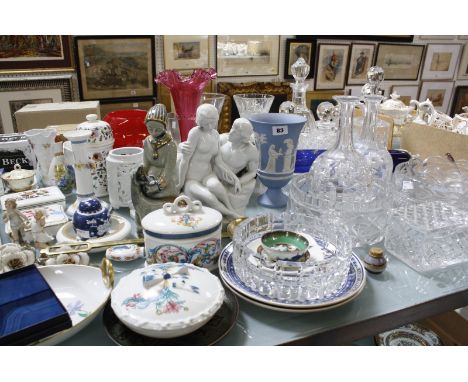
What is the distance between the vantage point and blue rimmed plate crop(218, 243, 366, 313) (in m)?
0.73

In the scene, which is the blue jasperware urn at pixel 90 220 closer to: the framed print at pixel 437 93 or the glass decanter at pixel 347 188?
the glass decanter at pixel 347 188

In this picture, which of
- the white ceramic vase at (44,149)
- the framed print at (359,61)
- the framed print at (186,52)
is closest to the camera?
the white ceramic vase at (44,149)

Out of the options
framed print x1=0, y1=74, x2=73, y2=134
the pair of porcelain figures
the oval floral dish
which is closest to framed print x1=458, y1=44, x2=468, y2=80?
the oval floral dish

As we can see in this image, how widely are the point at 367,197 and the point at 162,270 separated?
0.59m

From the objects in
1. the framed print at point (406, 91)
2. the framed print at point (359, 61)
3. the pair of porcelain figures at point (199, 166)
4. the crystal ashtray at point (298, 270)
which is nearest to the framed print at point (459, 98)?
the framed print at point (406, 91)

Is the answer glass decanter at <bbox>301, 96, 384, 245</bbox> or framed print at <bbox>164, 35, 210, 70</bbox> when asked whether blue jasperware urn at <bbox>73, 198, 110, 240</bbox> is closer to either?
glass decanter at <bbox>301, 96, 384, 245</bbox>

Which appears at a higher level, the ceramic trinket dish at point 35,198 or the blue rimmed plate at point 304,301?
the ceramic trinket dish at point 35,198

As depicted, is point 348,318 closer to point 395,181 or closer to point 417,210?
point 417,210

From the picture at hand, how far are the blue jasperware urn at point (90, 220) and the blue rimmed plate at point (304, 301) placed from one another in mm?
336

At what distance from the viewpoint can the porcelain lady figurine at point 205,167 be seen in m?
1.01

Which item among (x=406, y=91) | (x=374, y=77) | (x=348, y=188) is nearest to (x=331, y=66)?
(x=406, y=91)

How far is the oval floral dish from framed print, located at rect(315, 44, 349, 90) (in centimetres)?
236

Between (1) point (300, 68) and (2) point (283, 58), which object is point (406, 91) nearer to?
(2) point (283, 58)

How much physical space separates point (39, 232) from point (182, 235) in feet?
1.32
